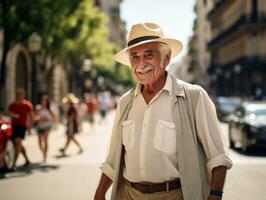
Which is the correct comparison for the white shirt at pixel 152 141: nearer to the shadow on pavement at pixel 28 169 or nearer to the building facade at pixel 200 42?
the shadow on pavement at pixel 28 169

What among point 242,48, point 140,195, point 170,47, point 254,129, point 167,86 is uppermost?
point 242,48

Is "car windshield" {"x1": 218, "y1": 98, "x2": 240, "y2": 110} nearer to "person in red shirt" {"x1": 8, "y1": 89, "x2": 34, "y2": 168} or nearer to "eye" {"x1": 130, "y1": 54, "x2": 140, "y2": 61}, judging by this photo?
"person in red shirt" {"x1": 8, "y1": 89, "x2": 34, "y2": 168}

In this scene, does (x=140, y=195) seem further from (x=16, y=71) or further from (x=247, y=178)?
(x=16, y=71)

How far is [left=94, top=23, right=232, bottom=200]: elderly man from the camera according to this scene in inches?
138

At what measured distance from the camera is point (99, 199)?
3881 millimetres

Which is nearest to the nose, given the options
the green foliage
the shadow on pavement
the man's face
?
the man's face

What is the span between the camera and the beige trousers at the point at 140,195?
359 centimetres

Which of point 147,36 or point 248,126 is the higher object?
point 147,36

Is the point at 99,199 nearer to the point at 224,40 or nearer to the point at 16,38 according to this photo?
the point at 16,38

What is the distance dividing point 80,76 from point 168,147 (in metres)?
49.3

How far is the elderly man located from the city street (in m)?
5.69

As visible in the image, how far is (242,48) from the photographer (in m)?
61.8

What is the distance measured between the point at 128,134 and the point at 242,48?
59319 millimetres

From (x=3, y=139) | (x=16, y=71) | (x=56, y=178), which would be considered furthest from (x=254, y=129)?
(x=16, y=71)
